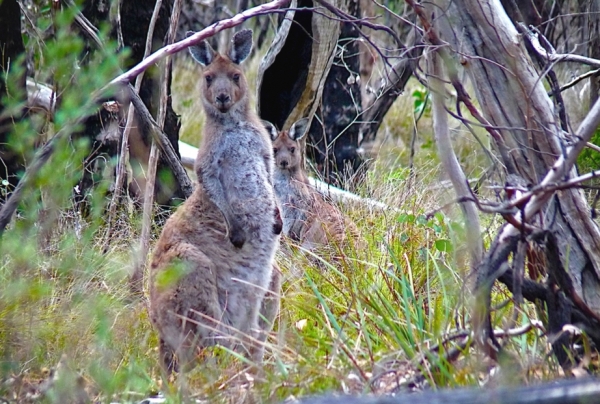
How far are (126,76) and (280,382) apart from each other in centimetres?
150

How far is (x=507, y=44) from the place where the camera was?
4.05 m

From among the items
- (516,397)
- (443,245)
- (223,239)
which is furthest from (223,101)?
(516,397)

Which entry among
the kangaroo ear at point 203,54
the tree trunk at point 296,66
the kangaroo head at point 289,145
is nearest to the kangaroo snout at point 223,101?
the kangaroo ear at point 203,54

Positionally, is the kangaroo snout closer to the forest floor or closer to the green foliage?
the forest floor

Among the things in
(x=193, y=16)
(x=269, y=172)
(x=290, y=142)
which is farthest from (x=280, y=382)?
(x=193, y=16)

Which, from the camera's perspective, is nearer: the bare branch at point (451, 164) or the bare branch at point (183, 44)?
the bare branch at point (451, 164)

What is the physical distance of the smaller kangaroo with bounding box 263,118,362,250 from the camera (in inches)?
256

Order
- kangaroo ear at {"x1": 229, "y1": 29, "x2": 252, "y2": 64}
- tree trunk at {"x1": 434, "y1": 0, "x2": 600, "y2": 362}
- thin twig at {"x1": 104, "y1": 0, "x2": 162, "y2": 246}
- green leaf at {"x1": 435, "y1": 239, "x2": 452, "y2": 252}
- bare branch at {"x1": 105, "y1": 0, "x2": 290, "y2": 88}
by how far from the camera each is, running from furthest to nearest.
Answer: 1. thin twig at {"x1": 104, "y1": 0, "x2": 162, "y2": 246}
2. kangaroo ear at {"x1": 229, "y1": 29, "x2": 252, "y2": 64}
3. green leaf at {"x1": 435, "y1": 239, "x2": 452, "y2": 252}
4. bare branch at {"x1": 105, "y1": 0, "x2": 290, "y2": 88}
5. tree trunk at {"x1": 434, "y1": 0, "x2": 600, "y2": 362}

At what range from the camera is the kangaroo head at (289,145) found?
785 centimetres

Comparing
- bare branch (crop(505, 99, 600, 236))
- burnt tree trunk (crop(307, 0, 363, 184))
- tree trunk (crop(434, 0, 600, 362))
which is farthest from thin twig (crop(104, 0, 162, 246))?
bare branch (crop(505, 99, 600, 236))

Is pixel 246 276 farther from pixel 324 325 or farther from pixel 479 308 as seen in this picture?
pixel 479 308

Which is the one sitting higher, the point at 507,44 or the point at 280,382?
the point at 507,44

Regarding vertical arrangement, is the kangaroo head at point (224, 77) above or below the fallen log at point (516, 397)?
above

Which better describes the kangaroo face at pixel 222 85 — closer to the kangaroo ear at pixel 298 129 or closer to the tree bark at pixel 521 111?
the tree bark at pixel 521 111
